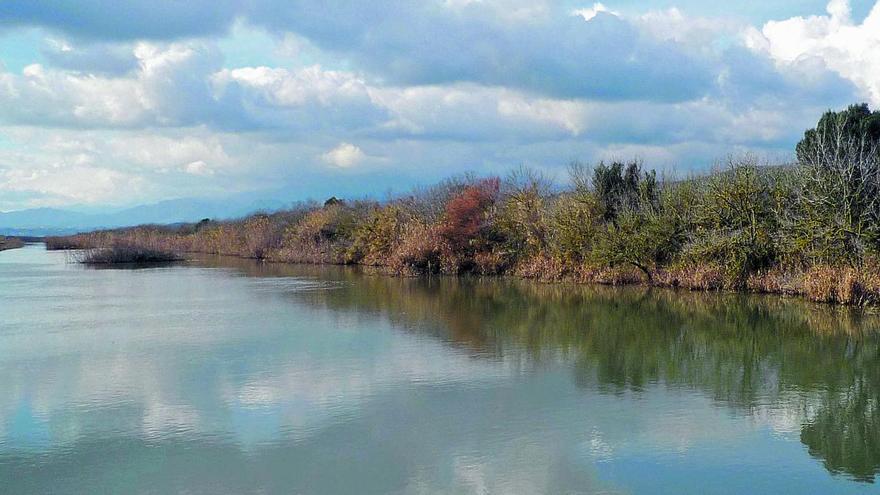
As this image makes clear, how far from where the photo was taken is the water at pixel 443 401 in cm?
793

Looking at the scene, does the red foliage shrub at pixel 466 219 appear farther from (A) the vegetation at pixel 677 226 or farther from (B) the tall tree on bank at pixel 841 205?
(B) the tall tree on bank at pixel 841 205

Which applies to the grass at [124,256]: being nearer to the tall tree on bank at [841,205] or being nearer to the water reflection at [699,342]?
the water reflection at [699,342]

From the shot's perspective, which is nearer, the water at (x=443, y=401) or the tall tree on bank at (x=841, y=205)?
the water at (x=443, y=401)

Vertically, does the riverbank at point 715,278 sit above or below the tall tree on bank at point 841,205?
below

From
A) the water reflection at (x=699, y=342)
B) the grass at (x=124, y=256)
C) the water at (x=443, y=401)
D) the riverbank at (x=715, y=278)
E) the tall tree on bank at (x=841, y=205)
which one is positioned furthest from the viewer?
the grass at (x=124, y=256)

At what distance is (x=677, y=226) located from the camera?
27.3 m

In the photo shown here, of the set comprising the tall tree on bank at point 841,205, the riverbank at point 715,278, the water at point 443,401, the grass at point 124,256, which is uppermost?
the tall tree on bank at point 841,205

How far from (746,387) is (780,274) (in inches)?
542

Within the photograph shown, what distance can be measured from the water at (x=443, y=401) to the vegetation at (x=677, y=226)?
9.67 feet

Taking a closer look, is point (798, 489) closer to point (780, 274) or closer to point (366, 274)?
point (780, 274)

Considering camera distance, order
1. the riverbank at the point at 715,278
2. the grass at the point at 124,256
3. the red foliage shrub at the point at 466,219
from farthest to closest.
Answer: the grass at the point at 124,256, the red foliage shrub at the point at 466,219, the riverbank at the point at 715,278

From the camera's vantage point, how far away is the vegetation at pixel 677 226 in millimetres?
21984

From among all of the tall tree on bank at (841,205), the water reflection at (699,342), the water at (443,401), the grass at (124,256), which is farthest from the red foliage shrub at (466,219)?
the grass at (124,256)

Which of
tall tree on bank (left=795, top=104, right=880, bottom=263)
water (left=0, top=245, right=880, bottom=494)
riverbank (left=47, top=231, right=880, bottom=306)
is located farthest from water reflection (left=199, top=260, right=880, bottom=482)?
tall tree on bank (left=795, top=104, right=880, bottom=263)
